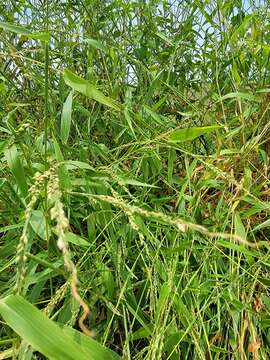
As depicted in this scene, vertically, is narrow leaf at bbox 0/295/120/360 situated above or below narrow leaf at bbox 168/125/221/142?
below

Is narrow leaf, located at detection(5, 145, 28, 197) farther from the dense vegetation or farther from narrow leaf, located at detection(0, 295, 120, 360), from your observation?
narrow leaf, located at detection(0, 295, 120, 360)

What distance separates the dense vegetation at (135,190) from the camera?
75cm

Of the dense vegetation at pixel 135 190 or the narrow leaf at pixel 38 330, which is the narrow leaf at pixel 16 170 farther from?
the narrow leaf at pixel 38 330

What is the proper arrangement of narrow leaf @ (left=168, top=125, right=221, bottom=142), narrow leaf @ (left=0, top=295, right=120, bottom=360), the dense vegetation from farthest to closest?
narrow leaf @ (left=168, top=125, right=221, bottom=142)
the dense vegetation
narrow leaf @ (left=0, top=295, right=120, bottom=360)

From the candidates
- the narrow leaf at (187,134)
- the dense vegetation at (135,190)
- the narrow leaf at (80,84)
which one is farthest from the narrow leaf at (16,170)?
the narrow leaf at (187,134)

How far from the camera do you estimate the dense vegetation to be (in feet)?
2.46

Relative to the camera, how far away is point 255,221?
1.13m

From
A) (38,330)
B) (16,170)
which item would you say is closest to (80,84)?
(16,170)

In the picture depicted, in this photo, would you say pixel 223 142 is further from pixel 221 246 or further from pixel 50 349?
pixel 50 349

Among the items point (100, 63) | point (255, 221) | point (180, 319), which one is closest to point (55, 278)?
point (180, 319)

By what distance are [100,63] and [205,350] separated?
842 mm

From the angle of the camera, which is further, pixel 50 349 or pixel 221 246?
pixel 221 246

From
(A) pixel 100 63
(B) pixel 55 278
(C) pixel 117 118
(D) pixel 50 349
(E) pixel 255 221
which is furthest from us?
(A) pixel 100 63

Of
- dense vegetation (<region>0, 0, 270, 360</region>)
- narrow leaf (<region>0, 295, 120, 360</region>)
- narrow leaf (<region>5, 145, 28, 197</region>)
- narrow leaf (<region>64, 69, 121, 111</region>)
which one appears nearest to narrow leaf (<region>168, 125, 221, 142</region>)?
dense vegetation (<region>0, 0, 270, 360</region>)
